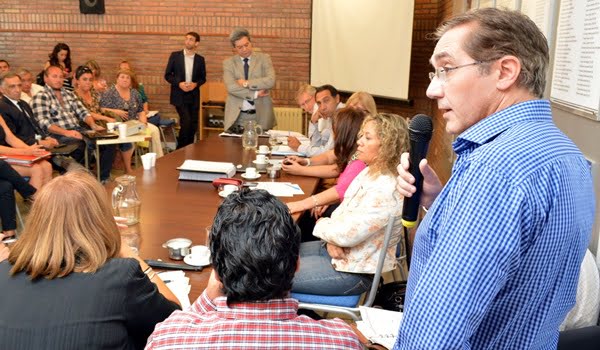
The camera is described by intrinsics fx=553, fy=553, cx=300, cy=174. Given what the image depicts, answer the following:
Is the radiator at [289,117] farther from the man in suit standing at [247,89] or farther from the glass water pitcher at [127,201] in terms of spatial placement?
the glass water pitcher at [127,201]

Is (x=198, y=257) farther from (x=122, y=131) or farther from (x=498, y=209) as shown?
(x=122, y=131)

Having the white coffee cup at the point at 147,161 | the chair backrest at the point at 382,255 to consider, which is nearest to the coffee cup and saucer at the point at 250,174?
the white coffee cup at the point at 147,161

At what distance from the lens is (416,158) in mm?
1313

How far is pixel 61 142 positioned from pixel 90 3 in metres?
4.01

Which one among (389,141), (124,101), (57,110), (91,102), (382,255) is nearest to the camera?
(382,255)

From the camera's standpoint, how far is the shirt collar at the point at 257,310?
116 centimetres

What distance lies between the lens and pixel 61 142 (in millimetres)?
5656

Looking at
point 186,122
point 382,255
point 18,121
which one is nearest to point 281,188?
point 382,255

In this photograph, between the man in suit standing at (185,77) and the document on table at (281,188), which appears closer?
the document on table at (281,188)

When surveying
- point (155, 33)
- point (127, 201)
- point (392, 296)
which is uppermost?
point (155, 33)

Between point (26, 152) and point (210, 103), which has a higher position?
point (210, 103)

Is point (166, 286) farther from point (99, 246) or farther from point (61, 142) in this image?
point (61, 142)

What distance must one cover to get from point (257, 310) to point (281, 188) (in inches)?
83.3

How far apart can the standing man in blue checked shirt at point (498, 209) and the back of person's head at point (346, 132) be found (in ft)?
7.39
